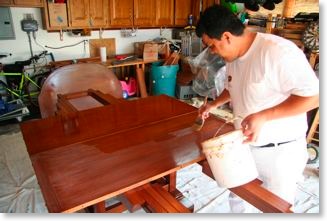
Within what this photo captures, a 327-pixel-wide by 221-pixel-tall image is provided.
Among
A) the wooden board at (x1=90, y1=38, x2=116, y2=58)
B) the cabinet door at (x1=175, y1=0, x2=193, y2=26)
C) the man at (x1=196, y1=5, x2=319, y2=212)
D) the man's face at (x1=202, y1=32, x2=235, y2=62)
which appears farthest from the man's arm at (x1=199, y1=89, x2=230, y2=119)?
the cabinet door at (x1=175, y1=0, x2=193, y2=26)

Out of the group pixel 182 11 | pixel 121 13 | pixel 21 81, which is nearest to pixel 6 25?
pixel 21 81

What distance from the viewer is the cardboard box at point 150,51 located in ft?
13.1

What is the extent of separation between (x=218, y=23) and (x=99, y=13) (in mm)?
3085

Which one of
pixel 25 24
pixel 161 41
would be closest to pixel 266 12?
pixel 161 41

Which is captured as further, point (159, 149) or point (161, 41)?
point (161, 41)

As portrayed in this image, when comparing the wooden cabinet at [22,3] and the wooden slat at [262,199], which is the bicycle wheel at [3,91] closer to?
the wooden cabinet at [22,3]

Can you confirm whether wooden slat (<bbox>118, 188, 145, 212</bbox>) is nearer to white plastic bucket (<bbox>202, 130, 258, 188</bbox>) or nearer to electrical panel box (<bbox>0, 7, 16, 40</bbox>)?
white plastic bucket (<bbox>202, 130, 258, 188</bbox>)

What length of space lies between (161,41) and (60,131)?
3.31 metres

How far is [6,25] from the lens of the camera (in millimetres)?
3283

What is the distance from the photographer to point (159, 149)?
1.18m

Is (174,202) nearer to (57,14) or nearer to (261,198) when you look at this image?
(261,198)

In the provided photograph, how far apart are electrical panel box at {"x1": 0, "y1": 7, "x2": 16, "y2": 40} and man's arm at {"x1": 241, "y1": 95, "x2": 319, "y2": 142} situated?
3.47 meters

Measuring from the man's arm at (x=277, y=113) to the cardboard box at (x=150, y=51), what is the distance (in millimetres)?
3200

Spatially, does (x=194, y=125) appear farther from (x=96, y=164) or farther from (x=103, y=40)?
(x=103, y=40)
